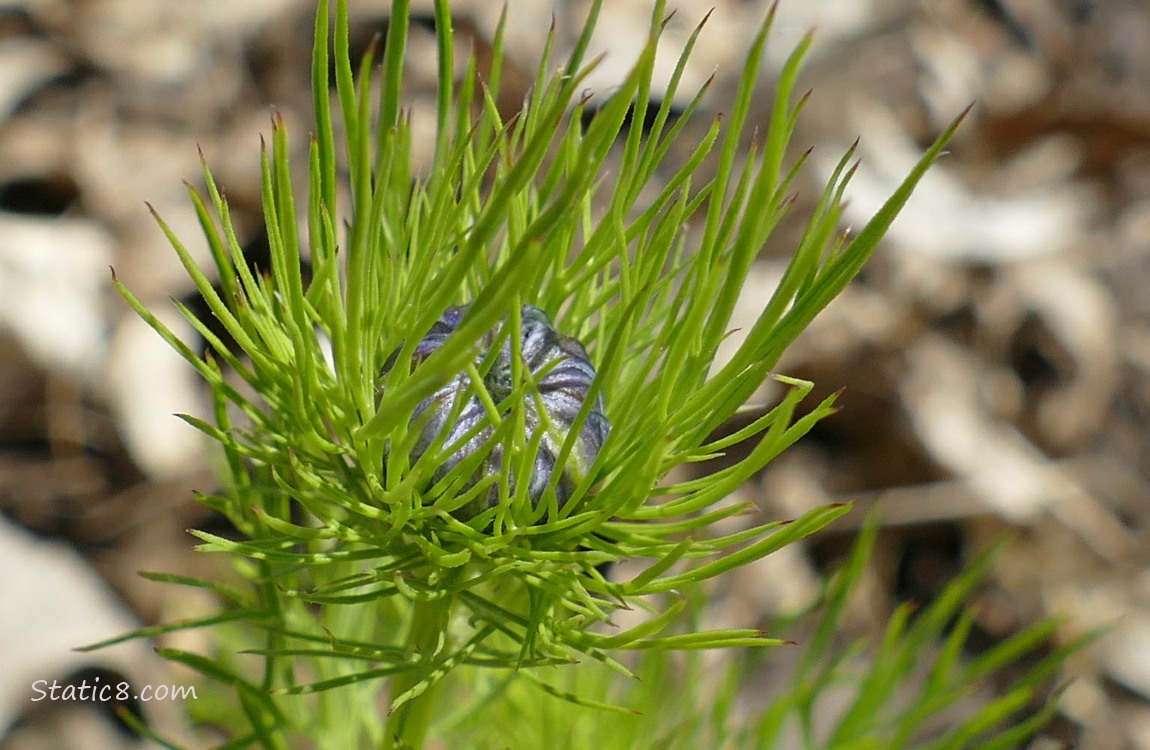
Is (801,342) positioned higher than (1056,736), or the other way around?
(801,342)

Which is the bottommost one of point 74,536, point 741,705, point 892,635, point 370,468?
point 741,705

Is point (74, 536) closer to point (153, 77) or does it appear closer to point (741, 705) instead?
point (153, 77)

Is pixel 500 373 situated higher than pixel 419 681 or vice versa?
pixel 500 373

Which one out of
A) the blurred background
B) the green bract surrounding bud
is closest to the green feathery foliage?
the green bract surrounding bud

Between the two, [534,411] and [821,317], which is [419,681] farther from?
[821,317]

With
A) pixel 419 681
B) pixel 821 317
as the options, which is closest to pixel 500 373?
pixel 419 681

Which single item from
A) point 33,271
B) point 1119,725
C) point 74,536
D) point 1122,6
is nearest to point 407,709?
point 74,536
